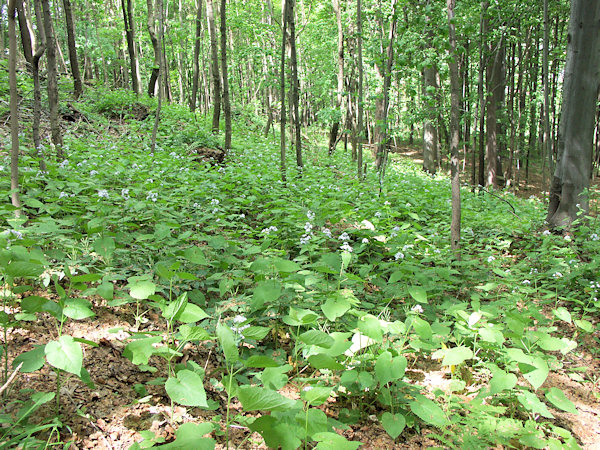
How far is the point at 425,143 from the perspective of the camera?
13359 mm

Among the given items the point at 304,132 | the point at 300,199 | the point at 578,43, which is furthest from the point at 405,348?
the point at 304,132

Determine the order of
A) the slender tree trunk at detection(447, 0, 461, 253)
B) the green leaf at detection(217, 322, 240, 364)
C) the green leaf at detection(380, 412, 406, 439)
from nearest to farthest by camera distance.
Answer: the green leaf at detection(217, 322, 240, 364)
the green leaf at detection(380, 412, 406, 439)
the slender tree trunk at detection(447, 0, 461, 253)

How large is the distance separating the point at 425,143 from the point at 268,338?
12.5m

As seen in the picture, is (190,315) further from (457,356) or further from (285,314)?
(457,356)

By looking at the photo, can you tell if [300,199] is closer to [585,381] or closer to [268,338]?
[268,338]

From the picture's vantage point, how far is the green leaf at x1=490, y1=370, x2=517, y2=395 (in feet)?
6.04

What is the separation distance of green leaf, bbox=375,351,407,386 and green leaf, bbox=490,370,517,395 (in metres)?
0.48

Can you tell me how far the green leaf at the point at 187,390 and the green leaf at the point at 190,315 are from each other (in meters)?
0.34

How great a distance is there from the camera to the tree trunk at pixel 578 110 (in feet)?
16.8

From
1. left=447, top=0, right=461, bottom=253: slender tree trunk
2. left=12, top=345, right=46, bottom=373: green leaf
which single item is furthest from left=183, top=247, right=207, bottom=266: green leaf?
left=447, top=0, right=461, bottom=253: slender tree trunk

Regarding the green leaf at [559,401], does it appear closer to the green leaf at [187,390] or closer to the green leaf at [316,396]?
the green leaf at [316,396]

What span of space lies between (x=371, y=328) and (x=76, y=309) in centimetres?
152

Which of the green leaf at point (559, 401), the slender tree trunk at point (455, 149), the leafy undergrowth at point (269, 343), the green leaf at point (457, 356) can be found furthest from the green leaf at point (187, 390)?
the slender tree trunk at point (455, 149)

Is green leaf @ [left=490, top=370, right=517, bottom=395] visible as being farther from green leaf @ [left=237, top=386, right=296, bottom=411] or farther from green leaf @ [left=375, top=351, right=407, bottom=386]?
green leaf @ [left=237, top=386, right=296, bottom=411]
